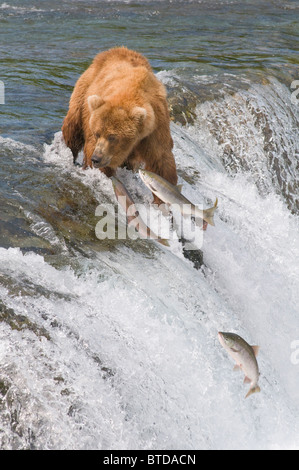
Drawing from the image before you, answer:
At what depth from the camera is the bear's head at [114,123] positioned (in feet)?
16.0

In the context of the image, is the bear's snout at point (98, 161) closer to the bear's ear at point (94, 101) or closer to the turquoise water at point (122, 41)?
the bear's ear at point (94, 101)

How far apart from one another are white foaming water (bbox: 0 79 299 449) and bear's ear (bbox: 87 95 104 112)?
69 centimetres

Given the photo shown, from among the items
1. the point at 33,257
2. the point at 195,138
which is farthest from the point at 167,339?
the point at 195,138

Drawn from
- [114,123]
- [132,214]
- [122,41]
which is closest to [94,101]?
[114,123]

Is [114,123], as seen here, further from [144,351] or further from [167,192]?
[144,351]

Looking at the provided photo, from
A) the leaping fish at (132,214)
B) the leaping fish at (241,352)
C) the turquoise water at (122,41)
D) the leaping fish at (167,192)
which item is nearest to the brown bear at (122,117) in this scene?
the leaping fish at (132,214)

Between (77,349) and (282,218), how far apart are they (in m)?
4.00

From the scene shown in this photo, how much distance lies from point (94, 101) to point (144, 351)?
2015mm

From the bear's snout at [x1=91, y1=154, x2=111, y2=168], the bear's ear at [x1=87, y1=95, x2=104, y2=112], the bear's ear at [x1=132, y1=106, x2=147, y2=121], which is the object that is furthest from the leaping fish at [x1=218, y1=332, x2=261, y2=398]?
the bear's ear at [x1=87, y1=95, x2=104, y2=112]

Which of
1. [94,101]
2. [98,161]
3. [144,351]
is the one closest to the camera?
[144,351]

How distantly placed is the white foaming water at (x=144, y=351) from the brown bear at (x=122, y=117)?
373 mm

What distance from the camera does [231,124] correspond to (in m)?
8.20

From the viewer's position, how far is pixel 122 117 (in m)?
4.92
